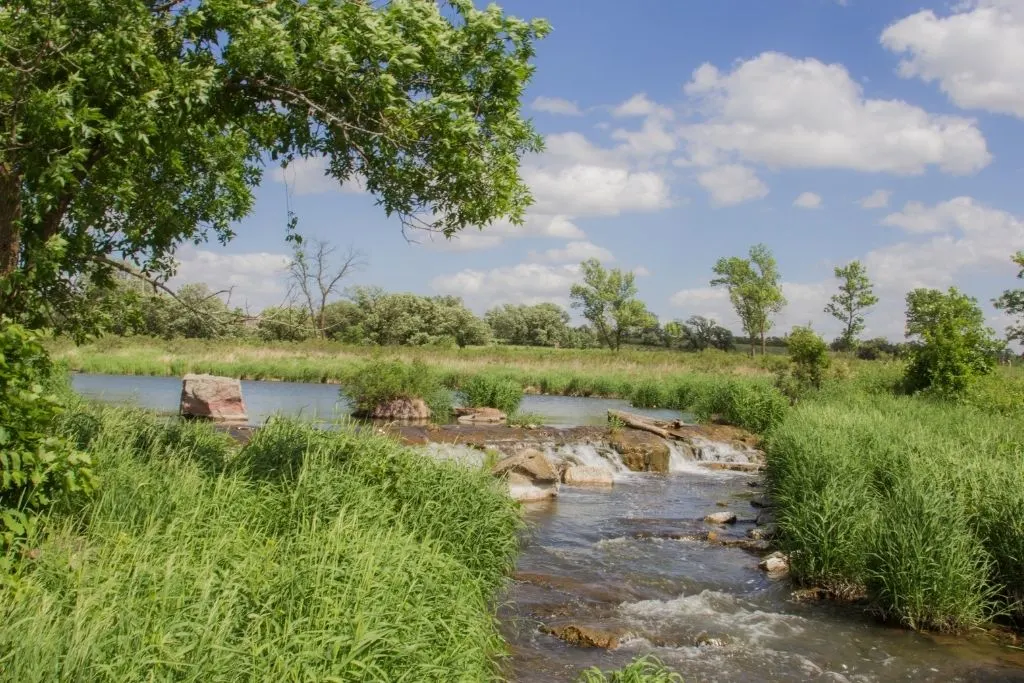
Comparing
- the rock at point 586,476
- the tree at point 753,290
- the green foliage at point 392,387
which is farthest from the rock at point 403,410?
the tree at point 753,290

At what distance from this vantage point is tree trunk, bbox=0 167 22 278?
22.5 ft

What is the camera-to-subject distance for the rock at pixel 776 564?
10.5 metres

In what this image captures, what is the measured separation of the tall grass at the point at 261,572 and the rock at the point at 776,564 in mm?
4130

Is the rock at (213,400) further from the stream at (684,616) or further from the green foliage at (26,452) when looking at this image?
the green foliage at (26,452)

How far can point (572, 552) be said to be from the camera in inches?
443

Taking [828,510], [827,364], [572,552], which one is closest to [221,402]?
[572,552]

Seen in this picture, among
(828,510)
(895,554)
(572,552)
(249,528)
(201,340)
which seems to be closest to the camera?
(249,528)

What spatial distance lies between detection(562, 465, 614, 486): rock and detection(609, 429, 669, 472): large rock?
7.92 ft

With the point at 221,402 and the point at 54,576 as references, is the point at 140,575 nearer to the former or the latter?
the point at 54,576

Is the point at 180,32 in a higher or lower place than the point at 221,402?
higher

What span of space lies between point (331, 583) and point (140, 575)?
121cm

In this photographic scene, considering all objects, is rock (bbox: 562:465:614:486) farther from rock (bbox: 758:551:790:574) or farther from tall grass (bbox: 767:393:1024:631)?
rock (bbox: 758:551:790:574)

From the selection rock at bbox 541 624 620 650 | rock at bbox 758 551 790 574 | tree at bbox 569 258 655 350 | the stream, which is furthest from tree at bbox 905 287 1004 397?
tree at bbox 569 258 655 350

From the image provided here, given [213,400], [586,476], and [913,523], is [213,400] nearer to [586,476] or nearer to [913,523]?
[586,476]
